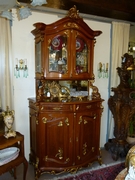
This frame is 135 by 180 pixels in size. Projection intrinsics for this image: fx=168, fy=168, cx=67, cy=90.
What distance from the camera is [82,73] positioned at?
8.13ft

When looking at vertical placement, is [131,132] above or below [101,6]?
below

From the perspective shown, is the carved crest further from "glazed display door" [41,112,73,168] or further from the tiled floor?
the tiled floor

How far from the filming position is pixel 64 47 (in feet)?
7.75

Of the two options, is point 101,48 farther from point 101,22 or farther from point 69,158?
point 69,158

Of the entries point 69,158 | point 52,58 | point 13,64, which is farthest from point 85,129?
point 13,64

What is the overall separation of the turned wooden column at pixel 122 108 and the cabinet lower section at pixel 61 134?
1.79 feet

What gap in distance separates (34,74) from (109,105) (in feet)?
4.75

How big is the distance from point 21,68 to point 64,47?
0.72 meters

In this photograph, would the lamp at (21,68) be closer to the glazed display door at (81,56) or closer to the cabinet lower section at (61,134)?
the cabinet lower section at (61,134)

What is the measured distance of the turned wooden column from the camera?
2773 mm

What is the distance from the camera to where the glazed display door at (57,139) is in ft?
7.43

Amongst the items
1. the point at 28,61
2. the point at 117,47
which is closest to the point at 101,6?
the point at 117,47

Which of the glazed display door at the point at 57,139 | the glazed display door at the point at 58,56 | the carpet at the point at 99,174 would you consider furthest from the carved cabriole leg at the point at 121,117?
the glazed display door at the point at 58,56

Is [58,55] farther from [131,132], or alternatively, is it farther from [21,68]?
[131,132]
